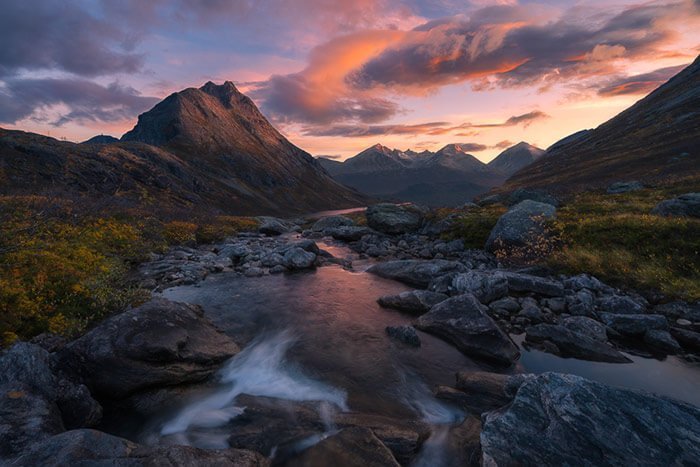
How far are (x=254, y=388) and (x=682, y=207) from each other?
87.6 ft

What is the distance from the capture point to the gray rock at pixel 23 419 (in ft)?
17.8

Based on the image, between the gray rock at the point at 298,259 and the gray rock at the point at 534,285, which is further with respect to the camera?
the gray rock at the point at 298,259

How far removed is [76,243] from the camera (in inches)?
686

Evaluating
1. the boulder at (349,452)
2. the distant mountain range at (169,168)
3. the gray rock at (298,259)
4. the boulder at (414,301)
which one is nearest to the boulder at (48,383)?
the boulder at (349,452)

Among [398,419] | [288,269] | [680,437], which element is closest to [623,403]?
[680,437]

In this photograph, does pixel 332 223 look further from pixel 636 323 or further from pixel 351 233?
pixel 636 323

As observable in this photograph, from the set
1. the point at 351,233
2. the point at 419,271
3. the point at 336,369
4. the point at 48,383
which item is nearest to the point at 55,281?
the point at 48,383

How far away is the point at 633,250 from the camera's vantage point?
17594mm

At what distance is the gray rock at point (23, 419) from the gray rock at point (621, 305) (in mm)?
18225

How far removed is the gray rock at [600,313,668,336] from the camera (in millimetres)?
11641

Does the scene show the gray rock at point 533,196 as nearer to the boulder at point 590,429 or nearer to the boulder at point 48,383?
the boulder at point 590,429

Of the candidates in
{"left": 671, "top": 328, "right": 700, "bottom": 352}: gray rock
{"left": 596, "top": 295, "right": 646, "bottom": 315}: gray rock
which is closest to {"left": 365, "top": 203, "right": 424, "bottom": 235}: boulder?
{"left": 596, "top": 295, "right": 646, "bottom": 315}: gray rock

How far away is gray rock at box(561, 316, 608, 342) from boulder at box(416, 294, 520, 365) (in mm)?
2715

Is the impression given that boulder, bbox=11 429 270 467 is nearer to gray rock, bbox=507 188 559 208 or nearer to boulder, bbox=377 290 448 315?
boulder, bbox=377 290 448 315
